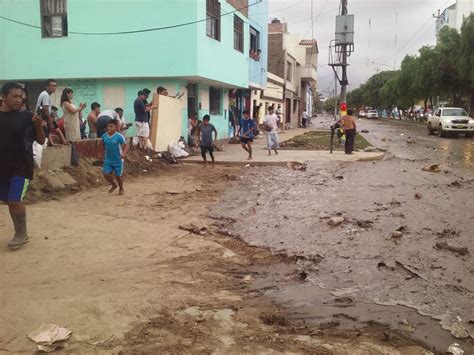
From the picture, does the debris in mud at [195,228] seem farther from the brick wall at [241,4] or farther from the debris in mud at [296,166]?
the brick wall at [241,4]

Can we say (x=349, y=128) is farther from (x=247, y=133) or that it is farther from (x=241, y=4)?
(x=241, y=4)

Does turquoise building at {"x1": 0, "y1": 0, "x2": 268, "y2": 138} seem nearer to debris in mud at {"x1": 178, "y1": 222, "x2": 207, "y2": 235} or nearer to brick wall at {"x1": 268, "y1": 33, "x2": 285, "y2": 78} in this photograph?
debris in mud at {"x1": 178, "y1": 222, "x2": 207, "y2": 235}

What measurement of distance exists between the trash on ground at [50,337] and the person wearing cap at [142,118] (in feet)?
31.1

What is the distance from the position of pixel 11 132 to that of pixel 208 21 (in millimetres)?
13608

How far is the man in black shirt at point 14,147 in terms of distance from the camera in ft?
16.9

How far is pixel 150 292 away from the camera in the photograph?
13.9ft

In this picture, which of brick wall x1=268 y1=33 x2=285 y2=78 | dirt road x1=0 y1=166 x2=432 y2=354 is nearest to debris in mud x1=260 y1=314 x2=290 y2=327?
dirt road x1=0 y1=166 x2=432 y2=354

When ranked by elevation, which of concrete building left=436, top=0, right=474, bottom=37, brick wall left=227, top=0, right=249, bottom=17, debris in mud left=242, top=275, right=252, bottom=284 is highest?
concrete building left=436, top=0, right=474, bottom=37

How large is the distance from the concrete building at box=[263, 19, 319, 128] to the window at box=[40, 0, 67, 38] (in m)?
23.7

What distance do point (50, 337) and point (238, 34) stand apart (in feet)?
67.0

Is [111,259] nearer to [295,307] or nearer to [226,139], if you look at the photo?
[295,307]

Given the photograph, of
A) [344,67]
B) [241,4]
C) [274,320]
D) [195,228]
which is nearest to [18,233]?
[195,228]

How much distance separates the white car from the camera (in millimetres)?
25594

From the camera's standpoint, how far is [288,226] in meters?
6.82
